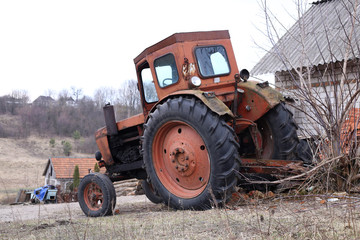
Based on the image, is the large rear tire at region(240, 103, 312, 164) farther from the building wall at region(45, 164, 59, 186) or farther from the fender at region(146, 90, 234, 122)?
the building wall at region(45, 164, 59, 186)

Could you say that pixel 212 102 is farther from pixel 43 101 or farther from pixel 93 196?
pixel 43 101

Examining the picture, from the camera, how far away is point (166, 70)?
6.33 m

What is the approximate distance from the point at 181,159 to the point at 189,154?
211 millimetres

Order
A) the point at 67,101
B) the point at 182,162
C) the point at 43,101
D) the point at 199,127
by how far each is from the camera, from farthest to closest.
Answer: the point at 43,101
the point at 67,101
the point at 182,162
the point at 199,127

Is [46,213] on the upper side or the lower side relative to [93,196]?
lower

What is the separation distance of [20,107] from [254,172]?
3618 inches

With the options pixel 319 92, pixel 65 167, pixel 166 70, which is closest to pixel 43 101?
pixel 65 167

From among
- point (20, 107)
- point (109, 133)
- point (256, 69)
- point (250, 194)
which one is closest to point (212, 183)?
point (250, 194)

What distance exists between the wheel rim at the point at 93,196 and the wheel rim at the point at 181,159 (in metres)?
1.37

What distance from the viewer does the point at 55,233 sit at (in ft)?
14.3

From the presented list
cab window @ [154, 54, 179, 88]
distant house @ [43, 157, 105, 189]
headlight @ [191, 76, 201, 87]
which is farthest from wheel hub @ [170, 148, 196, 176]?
distant house @ [43, 157, 105, 189]

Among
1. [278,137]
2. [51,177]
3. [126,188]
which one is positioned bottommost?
[126,188]

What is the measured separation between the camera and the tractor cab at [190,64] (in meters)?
6.00

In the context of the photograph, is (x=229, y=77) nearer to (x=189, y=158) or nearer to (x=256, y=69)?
(x=189, y=158)
